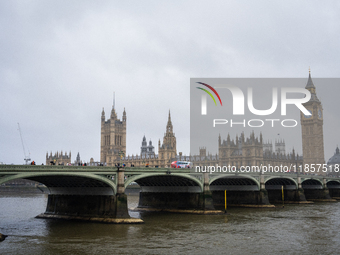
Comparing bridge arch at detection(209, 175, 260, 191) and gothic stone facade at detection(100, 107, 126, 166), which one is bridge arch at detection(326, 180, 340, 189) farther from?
gothic stone facade at detection(100, 107, 126, 166)

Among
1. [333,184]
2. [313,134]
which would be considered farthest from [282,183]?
[313,134]

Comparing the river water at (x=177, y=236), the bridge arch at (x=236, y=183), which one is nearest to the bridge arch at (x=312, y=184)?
the bridge arch at (x=236, y=183)

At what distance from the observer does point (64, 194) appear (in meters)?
46.4

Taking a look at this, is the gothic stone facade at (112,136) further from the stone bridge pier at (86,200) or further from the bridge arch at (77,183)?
the bridge arch at (77,183)

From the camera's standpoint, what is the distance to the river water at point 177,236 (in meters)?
29.1

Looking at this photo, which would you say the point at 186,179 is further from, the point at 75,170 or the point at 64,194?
the point at 75,170

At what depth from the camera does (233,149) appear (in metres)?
148

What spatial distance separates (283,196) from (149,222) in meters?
40.4

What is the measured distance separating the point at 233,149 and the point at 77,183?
109496 millimetres

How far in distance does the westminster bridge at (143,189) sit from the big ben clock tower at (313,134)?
9094 cm

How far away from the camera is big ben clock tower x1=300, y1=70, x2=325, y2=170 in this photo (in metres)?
168

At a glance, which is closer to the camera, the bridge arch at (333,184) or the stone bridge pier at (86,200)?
the stone bridge pier at (86,200)

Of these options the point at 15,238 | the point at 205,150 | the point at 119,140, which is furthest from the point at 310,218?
the point at 119,140

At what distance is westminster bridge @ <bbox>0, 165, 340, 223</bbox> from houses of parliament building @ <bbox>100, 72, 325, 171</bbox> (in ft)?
194
